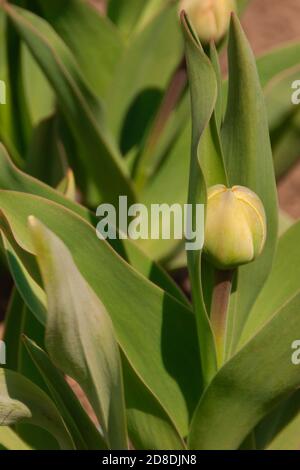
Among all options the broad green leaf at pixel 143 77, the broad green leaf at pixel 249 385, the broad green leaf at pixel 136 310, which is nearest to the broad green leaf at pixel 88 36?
the broad green leaf at pixel 143 77

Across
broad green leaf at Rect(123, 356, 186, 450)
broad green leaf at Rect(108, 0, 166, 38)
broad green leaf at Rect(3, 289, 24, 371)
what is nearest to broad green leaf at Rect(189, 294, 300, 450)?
broad green leaf at Rect(123, 356, 186, 450)

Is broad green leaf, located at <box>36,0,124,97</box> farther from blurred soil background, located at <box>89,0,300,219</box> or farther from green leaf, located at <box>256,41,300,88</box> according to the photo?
blurred soil background, located at <box>89,0,300,219</box>

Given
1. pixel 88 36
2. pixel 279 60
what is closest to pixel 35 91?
pixel 88 36

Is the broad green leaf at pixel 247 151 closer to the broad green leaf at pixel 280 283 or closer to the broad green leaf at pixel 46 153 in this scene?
the broad green leaf at pixel 280 283

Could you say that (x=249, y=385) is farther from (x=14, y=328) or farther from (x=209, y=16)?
(x=209, y=16)

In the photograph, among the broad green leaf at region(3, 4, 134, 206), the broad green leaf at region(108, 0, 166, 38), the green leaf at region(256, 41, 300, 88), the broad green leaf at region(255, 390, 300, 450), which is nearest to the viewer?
the broad green leaf at region(255, 390, 300, 450)

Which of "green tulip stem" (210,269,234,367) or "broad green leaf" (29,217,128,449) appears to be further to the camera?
"green tulip stem" (210,269,234,367)

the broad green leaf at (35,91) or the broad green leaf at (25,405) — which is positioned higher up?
the broad green leaf at (35,91)
